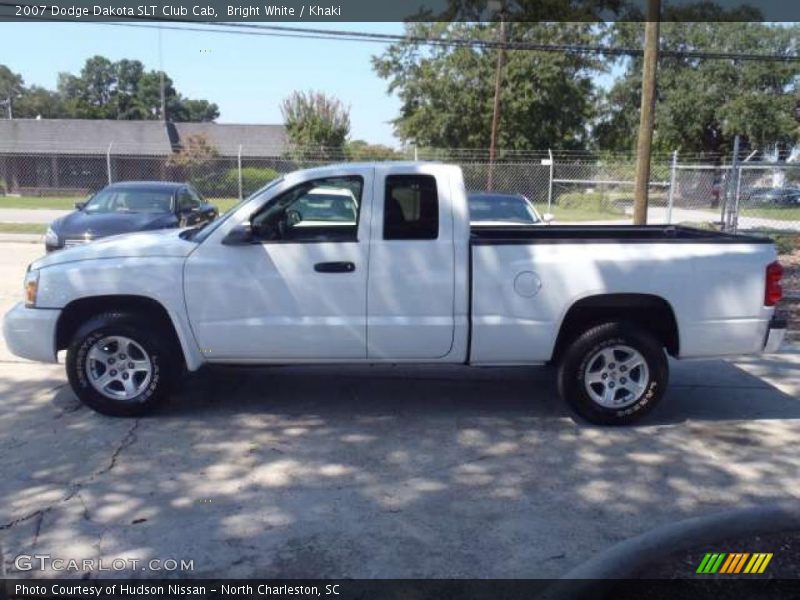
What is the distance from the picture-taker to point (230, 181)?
99.8 feet

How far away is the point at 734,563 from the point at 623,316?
8.54 feet

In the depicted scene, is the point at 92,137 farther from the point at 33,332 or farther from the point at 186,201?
the point at 33,332

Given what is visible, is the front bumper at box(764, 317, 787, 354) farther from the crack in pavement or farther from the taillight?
the crack in pavement

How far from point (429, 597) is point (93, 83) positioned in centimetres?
11502

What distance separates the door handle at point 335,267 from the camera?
5410 millimetres

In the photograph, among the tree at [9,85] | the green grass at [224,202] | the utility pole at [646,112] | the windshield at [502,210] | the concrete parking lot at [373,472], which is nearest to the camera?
the concrete parking lot at [373,472]

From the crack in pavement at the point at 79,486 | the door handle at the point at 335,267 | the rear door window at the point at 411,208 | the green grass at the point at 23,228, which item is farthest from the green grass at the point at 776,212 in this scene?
the crack in pavement at the point at 79,486

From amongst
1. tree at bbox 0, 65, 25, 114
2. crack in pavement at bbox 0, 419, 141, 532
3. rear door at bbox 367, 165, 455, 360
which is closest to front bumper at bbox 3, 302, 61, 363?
crack in pavement at bbox 0, 419, 141, 532

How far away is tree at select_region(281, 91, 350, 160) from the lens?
139 feet

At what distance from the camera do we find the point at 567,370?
5512 millimetres

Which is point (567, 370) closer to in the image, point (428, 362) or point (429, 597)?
point (428, 362)

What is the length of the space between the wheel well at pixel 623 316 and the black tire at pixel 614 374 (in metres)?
0.10

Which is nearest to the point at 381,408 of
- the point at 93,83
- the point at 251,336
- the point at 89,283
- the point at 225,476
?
the point at 251,336

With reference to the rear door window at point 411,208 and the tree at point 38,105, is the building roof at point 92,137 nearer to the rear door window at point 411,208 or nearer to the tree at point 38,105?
the rear door window at point 411,208
